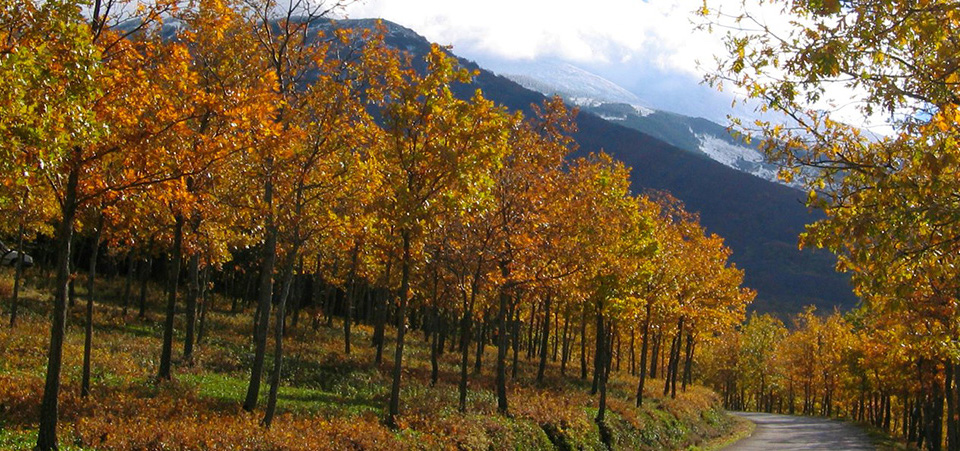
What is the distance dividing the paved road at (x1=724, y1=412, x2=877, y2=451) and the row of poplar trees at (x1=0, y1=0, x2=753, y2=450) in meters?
11.9

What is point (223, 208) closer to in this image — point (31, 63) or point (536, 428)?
point (31, 63)

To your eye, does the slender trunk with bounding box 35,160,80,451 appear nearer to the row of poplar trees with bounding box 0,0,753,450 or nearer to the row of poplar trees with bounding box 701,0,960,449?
the row of poplar trees with bounding box 0,0,753,450

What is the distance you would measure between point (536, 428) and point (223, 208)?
1035cm

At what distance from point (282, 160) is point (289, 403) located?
278 inches

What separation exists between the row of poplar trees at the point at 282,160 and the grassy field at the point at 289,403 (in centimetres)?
104

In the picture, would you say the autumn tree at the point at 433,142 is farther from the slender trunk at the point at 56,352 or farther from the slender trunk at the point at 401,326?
the slender trunk at the point at 56,352

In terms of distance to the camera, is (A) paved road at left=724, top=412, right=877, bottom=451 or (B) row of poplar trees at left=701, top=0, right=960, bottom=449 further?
(A) paved road at left=724, top=412, right=877, bottom=451

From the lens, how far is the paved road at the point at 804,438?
31.4 m

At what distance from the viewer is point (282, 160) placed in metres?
13.3

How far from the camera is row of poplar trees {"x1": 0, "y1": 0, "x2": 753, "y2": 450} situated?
8.48 metres

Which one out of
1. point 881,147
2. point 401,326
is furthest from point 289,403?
point 881,147

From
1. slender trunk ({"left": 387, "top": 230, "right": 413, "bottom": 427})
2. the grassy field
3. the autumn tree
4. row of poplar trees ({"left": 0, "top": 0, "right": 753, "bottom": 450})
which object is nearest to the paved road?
the grassy field

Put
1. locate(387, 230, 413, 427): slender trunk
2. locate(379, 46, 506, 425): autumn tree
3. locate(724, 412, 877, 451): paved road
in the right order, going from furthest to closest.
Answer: locate(724, 412, 877, 451): paved road
locate(387, 230, 413, 427): slender trunk
locate(379, 46, 506, 425): autumn tree

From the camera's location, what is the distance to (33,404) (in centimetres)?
1229
